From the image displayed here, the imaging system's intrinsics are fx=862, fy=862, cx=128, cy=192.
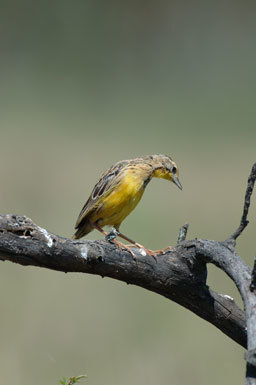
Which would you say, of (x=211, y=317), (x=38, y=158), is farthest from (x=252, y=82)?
(x=211, y=317)

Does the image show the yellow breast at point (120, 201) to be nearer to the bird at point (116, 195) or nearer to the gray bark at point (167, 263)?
the bird at point (116, 195)

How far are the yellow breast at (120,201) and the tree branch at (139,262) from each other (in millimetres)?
1940

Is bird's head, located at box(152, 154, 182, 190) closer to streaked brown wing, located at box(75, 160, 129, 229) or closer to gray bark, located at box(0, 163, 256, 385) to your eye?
streaked brown wing, located at box(75, 160, 129, 229)

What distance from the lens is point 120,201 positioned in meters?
6.30

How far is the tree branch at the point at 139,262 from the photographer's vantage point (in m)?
3.80

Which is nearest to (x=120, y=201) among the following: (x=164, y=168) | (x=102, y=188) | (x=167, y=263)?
(x=102, y=188)

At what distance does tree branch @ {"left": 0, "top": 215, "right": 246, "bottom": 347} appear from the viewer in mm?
3797

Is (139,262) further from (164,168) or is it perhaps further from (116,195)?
(164,168)

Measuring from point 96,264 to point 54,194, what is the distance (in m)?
5.82

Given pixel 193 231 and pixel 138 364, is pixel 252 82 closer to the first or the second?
pixel 193 231

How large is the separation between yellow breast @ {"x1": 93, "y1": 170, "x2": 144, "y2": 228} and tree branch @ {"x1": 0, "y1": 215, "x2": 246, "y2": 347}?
1940 mm

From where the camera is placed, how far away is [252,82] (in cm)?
1565

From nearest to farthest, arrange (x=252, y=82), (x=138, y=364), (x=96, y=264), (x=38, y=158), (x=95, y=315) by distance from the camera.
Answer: (x=96, y=264), (x=138, y=364), (x=95, y=315), (x=38, y=158), (x=252, y=82)

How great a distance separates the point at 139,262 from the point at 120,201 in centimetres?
208
